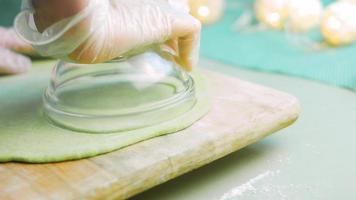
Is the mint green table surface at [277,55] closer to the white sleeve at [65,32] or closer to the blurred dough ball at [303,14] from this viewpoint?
the blurred dough ball at [303,14]

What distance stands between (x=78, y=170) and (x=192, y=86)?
23 cm

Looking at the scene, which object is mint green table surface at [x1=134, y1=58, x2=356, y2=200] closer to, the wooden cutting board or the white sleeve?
the wooden cutting board

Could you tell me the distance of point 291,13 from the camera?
1086 millimetres

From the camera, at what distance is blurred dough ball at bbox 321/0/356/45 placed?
1021 mm

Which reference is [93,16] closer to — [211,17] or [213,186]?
[213,186]

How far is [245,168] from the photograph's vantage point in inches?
24.9

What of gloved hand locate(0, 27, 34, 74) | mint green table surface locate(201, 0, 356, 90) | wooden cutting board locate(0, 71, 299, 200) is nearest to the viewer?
wooden cutting board locate(0, 71, 299, 200)

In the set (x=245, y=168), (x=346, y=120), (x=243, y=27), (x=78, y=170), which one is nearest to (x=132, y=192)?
(x=78, y=170)

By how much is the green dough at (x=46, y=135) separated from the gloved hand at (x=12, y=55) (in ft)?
0.32

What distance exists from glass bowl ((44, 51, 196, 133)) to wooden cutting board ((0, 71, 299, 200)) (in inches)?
1.8

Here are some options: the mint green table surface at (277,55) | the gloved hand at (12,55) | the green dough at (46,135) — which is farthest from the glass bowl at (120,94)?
the mint green table surface at (277,55)

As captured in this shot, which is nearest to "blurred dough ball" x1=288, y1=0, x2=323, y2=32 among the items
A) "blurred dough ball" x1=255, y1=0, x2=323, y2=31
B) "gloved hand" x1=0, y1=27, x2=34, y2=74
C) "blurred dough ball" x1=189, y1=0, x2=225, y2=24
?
"blurred dough ball" x1=255, y1=0, x2=323, y2=31

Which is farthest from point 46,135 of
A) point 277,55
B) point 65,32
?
point 277,55

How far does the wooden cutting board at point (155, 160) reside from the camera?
0.49 metres
